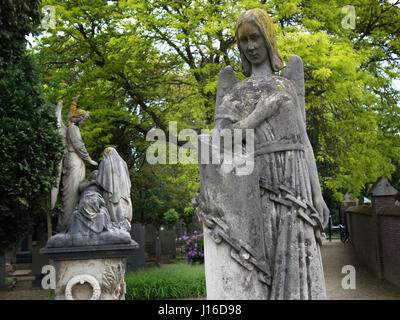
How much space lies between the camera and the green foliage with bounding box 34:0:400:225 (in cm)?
1268

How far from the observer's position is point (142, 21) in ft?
44.8

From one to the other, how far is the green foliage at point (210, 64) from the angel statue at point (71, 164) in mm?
4265

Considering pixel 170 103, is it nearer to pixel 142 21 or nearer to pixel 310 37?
pixel 142 21

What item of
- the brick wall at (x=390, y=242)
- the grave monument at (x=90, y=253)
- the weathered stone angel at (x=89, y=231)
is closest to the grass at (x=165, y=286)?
the grave monument at (x=90, y=253)

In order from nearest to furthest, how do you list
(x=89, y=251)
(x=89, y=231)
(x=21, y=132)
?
(x=89, y=251), (x=89, y=231), (x=21, y=132)

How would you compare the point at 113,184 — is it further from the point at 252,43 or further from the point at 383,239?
the point at 383,239

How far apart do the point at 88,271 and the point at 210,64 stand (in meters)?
8.24

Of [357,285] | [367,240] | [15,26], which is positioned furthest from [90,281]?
[367,240]

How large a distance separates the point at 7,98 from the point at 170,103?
8.40m

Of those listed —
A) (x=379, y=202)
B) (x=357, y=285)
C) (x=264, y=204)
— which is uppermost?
(x=379, y=202)

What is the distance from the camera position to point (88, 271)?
7.56 metres

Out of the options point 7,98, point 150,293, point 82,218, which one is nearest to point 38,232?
point 150,293

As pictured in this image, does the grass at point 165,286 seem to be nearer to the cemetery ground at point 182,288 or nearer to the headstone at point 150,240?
the cemetery ground at point 182,288

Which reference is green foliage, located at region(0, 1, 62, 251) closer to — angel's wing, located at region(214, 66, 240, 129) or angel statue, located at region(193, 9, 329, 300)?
angel's wing, located at region(214, 66, 240, 129)
